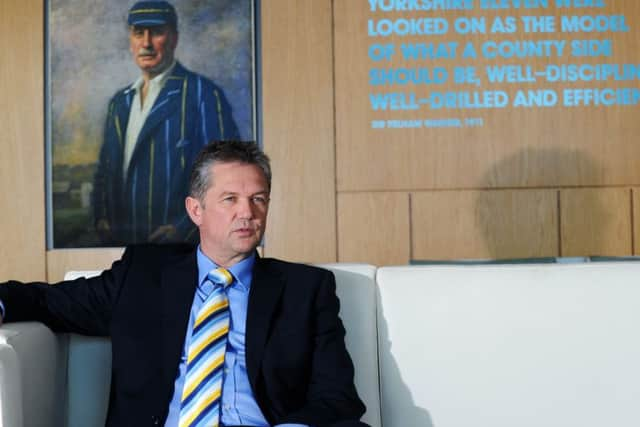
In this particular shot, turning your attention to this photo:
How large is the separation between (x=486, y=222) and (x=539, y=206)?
0.35 meters

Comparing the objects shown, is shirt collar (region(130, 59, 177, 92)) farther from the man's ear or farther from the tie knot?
the tie knot

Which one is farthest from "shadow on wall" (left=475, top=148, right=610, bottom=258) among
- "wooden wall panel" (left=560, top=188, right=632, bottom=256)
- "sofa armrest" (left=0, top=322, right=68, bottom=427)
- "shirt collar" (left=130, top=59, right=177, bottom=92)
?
"sofa armrest" (left=0, top=322, right=68, bottom=427)

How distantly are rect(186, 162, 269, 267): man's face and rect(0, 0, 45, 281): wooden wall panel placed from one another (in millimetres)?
2846

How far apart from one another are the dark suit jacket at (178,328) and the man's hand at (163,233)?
2.51 metres

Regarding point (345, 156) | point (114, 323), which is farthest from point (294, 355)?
point (345, 156)

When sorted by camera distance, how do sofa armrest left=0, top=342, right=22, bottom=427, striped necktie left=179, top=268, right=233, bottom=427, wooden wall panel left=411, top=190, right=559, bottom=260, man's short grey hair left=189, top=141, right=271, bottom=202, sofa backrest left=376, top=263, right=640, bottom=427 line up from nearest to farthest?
sofa armrest left=0, top=342, right=22, bottom=427 → striped necktie left=179, top=268, right=233, bottom=427 → sofa backrest left=376, top=263, right=640, bottom=427 → man's short grey hair left=189, top=141, right=271, bottom=202 → wooden wall panel left=411, top=190, right=559, bottom=260

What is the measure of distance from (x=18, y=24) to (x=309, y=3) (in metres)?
1.83

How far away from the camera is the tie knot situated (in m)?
2.28

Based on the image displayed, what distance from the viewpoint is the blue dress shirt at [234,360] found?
2129mm

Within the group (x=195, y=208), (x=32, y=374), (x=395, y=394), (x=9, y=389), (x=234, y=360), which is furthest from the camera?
(x=195, y=208)

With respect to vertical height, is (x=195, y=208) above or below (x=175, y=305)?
above

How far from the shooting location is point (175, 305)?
2.25 metres

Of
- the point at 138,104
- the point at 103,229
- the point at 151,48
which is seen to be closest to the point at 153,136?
the point at 138,104

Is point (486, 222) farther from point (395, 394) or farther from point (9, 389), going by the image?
point (9, 389)
